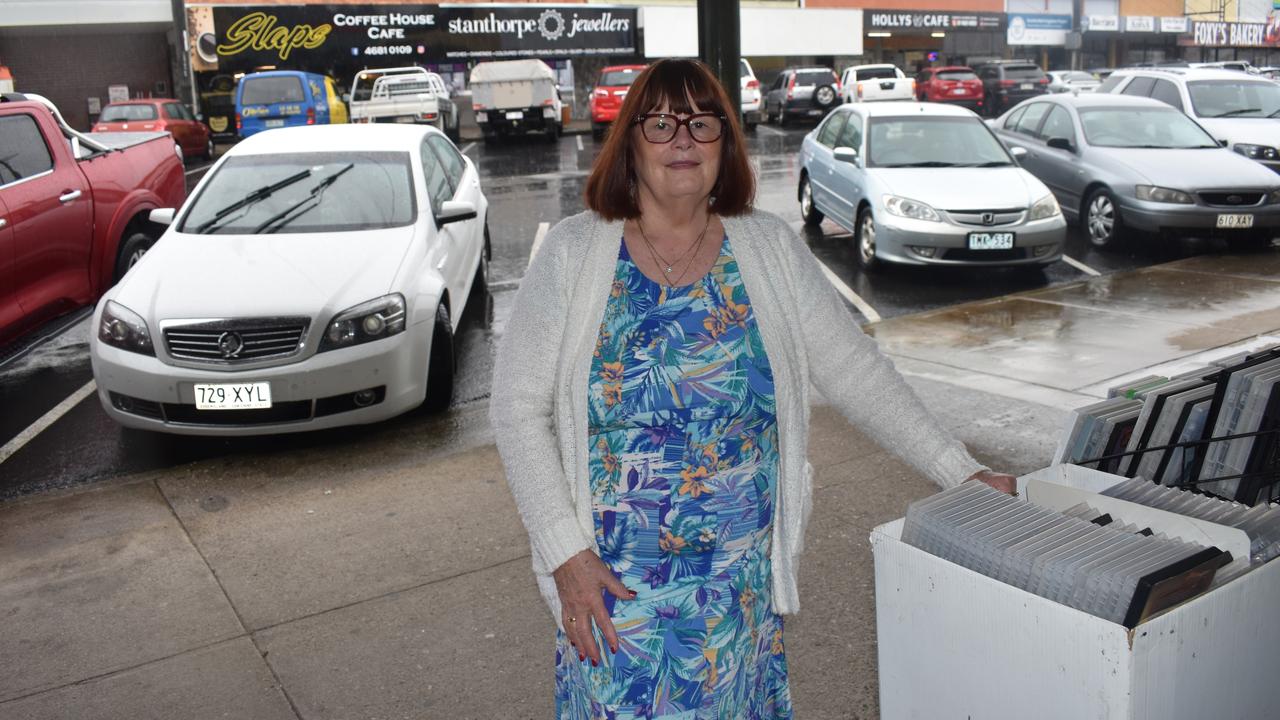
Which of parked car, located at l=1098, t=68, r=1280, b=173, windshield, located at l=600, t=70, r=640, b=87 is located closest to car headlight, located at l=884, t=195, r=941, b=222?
parked car, located at l=1098, t=68, r=1280, b=173

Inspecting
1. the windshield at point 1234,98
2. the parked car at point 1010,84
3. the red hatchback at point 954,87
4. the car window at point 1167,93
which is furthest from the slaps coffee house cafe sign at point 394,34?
the windshield at point 1234,98

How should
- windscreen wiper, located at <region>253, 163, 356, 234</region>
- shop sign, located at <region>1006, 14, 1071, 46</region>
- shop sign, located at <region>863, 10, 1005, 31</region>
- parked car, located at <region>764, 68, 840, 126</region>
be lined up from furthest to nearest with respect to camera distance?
shop sign, located at <region>1006, 14, 1071, 46</region>
shop sign, located at <region>863, 10, 1005, 31</region>
parked car, located at <region>764, 68, 840, 126</region>
windscreen wiper, located at <region>253, 163, 356, 234</region>

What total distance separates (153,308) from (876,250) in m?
6.22

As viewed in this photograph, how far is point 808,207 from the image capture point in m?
12.8

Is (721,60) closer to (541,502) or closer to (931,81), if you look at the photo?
(541,502)

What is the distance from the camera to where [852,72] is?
3225 cm

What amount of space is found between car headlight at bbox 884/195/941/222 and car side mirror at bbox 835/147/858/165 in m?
0.87

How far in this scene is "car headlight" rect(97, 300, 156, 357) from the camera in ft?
19.0

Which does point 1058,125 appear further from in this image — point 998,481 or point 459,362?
point 998,481

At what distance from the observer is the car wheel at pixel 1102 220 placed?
36.3ft

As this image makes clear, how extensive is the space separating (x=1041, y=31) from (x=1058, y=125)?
131 ft

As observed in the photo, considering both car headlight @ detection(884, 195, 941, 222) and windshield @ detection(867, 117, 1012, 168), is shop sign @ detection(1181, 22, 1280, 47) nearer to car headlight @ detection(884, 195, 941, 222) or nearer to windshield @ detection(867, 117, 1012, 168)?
windshield @ detection(867, 117, 1012, 168)

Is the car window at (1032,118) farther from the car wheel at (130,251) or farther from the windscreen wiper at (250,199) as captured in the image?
the car wheel at (130,251)

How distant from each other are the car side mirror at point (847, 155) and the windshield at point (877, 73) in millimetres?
22711
